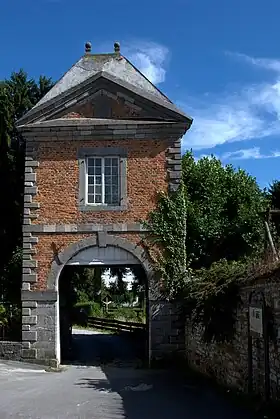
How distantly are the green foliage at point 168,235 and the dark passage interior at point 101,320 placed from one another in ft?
6.51

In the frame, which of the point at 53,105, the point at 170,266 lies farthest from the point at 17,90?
the point at 170,266

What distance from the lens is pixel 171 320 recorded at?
18297 mm

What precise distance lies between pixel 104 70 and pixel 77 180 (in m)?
4.76

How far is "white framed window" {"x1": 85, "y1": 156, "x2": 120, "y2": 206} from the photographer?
19.1 m

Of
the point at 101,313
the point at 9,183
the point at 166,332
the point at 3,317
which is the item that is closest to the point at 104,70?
the point at 9,183

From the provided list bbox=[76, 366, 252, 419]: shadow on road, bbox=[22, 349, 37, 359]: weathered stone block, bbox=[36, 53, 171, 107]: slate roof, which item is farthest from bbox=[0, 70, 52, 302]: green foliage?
bbox=[76, 366, 252, 419]: shadow on road

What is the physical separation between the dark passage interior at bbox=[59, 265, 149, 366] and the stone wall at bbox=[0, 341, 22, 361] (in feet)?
7.13

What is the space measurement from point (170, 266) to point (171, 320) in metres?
1.70

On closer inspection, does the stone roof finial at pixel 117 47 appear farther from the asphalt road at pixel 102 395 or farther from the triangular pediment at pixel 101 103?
the asphalt road at pixel 102 395

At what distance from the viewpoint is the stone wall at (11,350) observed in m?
18.3

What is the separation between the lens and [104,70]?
2119cm

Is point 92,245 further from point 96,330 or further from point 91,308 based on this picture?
point 91,308

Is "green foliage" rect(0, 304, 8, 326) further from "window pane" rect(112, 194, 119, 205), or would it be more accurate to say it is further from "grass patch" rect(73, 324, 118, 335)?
"grass patch" rect(73, 324, 118, 335)

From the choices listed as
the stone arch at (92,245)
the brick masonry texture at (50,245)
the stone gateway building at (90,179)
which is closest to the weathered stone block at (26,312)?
the stone gateway building at (90,179)
